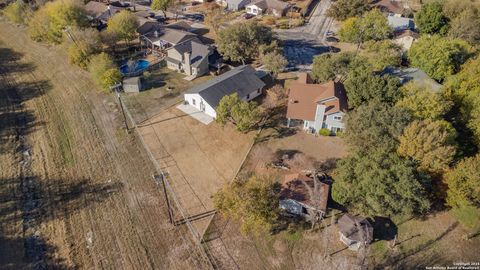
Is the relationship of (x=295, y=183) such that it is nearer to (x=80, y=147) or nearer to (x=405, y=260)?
(x=405, y=260)

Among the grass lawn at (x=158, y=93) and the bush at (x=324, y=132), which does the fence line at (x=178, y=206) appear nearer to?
the grass lawn at (x=158, y=93)

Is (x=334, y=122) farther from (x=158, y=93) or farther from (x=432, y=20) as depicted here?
(x=432, y=20)

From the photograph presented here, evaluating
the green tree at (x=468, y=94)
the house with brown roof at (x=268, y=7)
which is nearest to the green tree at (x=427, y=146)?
the green tree at (x=468, y=94)

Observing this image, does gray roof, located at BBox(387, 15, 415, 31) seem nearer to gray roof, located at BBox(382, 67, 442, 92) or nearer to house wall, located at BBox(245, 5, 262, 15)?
gray roof, located at BBox(382, 67, 442, 92)

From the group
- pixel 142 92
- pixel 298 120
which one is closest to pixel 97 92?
pixel 142 92

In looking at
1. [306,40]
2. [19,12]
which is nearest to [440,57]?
[306,40]

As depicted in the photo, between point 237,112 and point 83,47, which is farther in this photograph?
point 83,47
